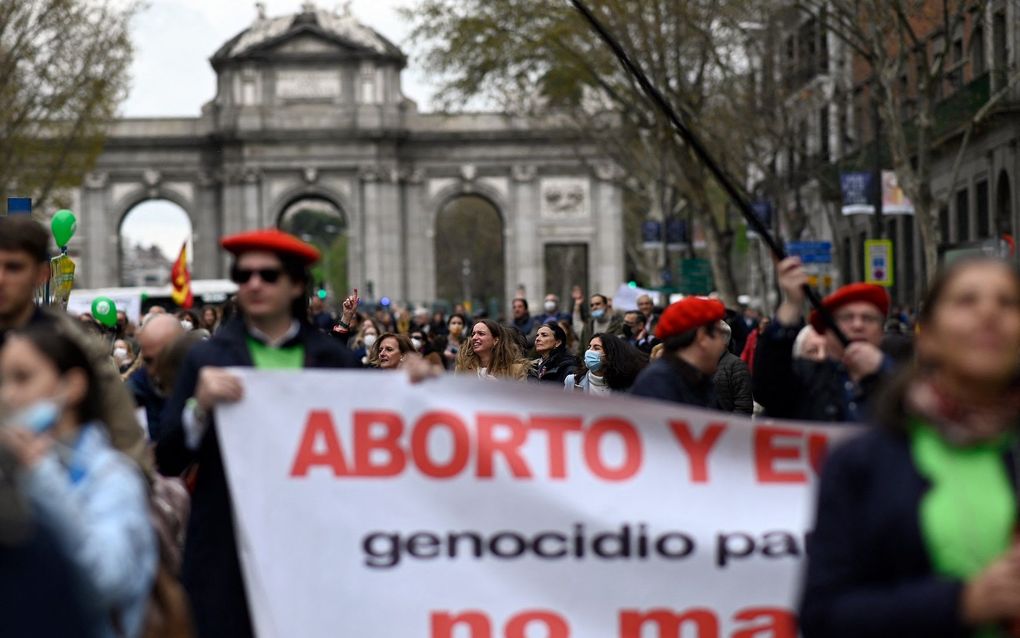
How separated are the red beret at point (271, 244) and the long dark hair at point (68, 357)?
1609mm

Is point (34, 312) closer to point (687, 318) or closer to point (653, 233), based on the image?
point (687, 318)

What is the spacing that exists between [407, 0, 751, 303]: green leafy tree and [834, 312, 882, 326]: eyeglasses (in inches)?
1100

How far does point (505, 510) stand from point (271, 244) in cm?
112

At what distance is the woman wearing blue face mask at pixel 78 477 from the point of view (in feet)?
14.8

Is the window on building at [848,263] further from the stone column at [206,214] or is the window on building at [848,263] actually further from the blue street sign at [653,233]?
the stone column at [206,214]

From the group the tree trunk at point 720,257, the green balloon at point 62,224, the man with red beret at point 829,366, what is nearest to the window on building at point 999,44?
the tree trunk at point 720,257

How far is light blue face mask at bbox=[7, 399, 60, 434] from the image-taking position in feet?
15.1

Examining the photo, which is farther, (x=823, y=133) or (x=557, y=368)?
(x=823, y=133)

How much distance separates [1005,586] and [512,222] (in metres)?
73.6

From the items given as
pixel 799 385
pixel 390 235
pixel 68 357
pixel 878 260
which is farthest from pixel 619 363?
pixel 390 235

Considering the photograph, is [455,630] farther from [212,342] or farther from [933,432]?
[933,432]

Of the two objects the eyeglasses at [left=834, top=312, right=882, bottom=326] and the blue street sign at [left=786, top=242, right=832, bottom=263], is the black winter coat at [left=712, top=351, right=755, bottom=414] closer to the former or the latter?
the eyeglasses at [left=834, top=312, right=882, bottom=326]

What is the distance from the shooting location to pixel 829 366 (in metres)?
7.34

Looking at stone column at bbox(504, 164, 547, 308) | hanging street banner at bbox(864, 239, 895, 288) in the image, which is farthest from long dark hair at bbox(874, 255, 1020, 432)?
stone column at bbox(504, 164, 547, 308)
